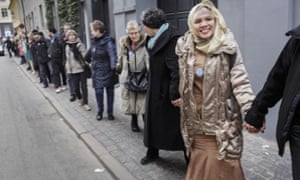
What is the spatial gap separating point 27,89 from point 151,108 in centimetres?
898

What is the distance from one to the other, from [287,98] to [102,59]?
4446mm

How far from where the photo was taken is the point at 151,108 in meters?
3.78

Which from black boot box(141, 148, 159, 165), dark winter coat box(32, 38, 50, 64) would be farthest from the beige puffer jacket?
dark winter coat box(32, 38, 50, 64)

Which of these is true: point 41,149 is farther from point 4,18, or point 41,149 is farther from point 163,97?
point 4,18

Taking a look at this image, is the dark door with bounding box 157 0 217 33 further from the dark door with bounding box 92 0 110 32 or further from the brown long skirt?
the dark door with bounding box 92 0 110 32

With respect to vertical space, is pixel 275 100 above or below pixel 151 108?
above

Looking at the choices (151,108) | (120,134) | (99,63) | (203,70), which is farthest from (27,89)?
(203,70)

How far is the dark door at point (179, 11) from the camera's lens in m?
6.77

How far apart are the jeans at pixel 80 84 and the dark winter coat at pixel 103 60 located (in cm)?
131

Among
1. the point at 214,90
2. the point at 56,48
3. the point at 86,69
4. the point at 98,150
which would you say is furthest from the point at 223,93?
the point at 56,48

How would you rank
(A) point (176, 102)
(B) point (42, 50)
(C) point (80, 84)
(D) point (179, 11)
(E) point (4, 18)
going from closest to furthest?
A: (A) point (176, 102) < (D) point (179, 11) < (C) point (80, 84) < (B) point (42, 50) < (E) point (4, 18)

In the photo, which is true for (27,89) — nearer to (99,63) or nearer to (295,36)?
(99,63)

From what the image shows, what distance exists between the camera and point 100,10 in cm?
1163

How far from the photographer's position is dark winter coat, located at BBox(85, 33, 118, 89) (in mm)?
5945
